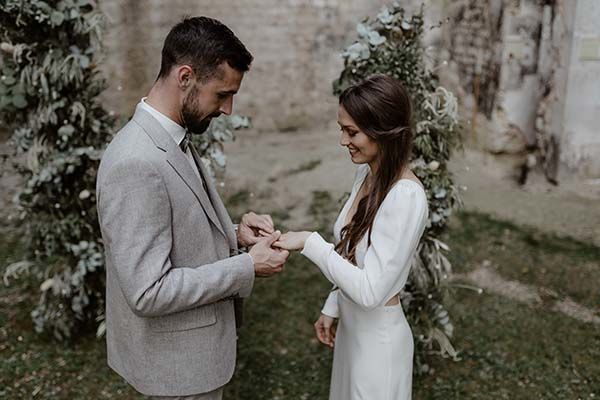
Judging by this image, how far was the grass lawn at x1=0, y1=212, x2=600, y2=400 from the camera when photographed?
3.71 meters

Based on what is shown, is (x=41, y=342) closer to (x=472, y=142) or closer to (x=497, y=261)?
(x=497, y=261)

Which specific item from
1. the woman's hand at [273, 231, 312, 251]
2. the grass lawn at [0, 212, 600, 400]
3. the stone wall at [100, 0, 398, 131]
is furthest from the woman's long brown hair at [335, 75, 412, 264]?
the stone wall at [100, 0, 398, 131]

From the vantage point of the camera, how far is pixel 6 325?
176 inches

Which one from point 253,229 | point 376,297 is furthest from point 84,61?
point 376,297

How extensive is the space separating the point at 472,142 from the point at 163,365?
7.06 metres

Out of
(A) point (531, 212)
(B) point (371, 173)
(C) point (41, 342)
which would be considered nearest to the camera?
(B) point (371, 173)

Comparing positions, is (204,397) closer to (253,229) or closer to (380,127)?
(253,229)

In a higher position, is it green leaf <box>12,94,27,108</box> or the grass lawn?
green leaf <box>12,94,27,108</box>

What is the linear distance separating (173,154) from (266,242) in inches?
18.1

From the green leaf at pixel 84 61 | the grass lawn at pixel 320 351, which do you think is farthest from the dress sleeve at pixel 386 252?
the green leaf at pixel 84 61

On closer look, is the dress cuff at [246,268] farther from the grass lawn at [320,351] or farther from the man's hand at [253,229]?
the grass lawn at [320,351]

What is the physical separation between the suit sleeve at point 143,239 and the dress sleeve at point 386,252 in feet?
1.72

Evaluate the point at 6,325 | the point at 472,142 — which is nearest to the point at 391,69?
the point at 6,325

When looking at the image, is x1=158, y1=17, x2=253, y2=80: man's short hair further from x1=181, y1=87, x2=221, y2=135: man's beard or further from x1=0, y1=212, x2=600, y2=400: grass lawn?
x1=0, y1=212, x2=600, y2=400: grass lawn
